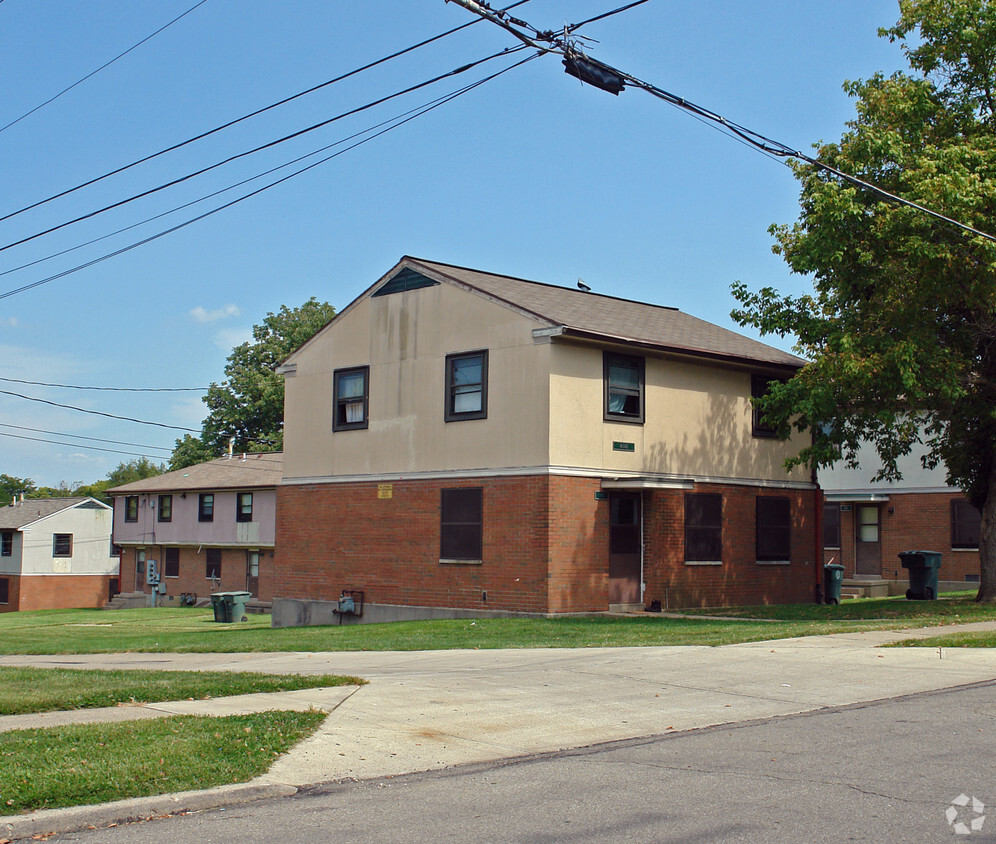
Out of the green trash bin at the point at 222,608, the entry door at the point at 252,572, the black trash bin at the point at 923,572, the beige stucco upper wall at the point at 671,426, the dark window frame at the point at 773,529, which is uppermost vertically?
the beige stucco upper wall at the point at 671,426

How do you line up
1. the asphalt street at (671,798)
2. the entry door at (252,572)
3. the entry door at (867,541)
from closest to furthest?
the asphalt street at (671,798) < the entry door at (867,541) < the entry door at (252,572)

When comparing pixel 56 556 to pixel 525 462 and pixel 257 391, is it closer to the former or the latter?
pixel 257 391

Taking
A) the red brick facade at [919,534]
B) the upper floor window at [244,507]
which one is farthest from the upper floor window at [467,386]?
the upper floor window at [244,507]

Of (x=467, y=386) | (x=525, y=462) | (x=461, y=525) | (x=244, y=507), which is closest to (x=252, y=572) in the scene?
(x=244, y=507)

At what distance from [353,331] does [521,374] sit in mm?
6121

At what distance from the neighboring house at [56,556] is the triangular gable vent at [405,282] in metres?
48.0

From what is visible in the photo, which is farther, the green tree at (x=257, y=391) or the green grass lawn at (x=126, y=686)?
the green tree at (x=257, y=391)

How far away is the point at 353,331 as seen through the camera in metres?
28.4

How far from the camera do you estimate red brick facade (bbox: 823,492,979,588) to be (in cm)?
3659

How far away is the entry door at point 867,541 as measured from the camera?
39094 mm

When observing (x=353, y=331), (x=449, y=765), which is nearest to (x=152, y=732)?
(x=449, y=765)

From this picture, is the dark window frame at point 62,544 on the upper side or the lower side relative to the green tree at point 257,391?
lower

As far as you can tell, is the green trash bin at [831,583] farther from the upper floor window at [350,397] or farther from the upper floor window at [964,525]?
the upper floor window at [350,397]


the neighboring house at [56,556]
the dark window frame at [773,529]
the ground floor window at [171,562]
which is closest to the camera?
the dark window frame at [773,529]
